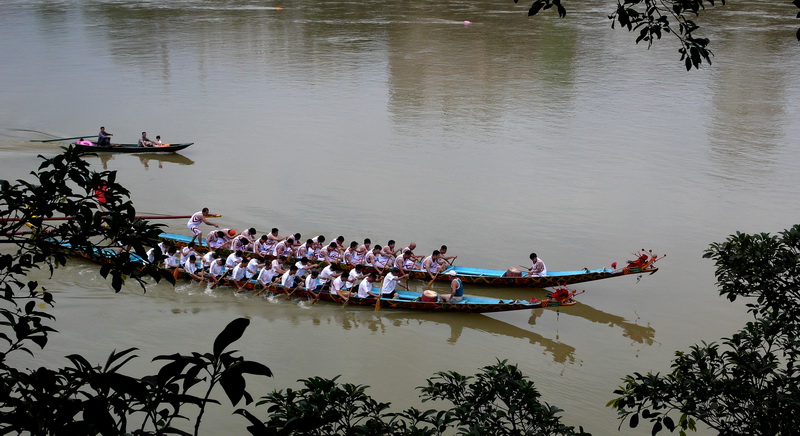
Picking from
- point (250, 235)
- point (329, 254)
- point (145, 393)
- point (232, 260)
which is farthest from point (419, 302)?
point (145, 393)

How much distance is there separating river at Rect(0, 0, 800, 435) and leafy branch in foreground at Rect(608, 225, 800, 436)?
3144mm

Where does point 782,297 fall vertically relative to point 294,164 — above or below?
above

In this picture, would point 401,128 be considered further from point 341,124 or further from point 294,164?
point 294,164

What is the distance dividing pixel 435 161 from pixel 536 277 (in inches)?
222

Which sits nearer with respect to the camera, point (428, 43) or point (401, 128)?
point (401, 128)

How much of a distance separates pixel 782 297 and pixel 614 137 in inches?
490

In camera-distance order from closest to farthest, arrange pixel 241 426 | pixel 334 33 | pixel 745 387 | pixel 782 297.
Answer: pixel 745 387, pixel 782 297, pixel 241 426, pixel 334 33

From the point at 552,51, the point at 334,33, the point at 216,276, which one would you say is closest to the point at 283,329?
the point at 216,276

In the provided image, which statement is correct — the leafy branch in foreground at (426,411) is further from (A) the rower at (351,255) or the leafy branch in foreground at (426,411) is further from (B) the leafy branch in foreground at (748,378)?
(A) the rower at (351,255)

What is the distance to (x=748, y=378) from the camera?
4375 millimetres

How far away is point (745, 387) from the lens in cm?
424

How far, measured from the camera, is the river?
9.48 metres

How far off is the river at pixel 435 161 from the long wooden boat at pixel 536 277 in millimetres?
200

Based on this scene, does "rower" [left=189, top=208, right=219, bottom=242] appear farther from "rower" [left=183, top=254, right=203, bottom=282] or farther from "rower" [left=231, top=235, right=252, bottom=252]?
"rower" [left=183, top=254, right=203, bottom=282]
